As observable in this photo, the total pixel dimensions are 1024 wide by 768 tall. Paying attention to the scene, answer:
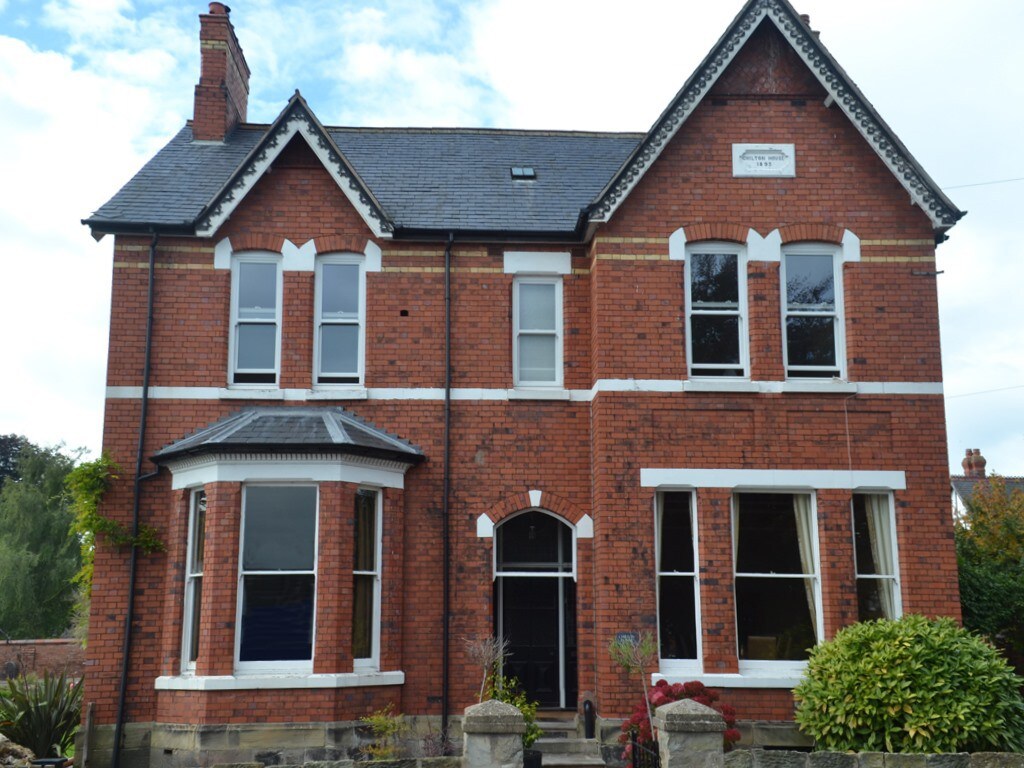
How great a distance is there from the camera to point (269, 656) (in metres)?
14.0

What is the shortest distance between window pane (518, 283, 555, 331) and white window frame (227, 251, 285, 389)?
367cm

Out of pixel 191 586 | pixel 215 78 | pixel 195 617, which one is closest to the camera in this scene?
pixel 195 617

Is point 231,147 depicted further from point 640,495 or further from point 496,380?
point 640,495

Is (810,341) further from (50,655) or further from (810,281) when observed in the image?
(50,655)

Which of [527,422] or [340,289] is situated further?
[340,289]

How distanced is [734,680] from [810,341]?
16.4 ft

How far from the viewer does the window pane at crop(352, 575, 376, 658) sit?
14.4 metres

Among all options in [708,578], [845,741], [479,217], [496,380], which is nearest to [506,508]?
[496,380]

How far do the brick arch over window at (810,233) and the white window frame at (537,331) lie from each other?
3.44 metres

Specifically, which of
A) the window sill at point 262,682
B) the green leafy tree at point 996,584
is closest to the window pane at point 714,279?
the green leafy tree at point 996,584

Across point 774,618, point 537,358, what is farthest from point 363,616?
point 774,618

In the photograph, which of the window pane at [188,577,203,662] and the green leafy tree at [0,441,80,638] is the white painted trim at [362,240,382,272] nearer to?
the window pane at [188,577,203,662]

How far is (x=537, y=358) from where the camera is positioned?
52.5ft

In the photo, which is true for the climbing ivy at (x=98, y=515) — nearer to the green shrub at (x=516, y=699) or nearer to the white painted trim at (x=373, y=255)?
the white painted trim at (x=373, y=255)
